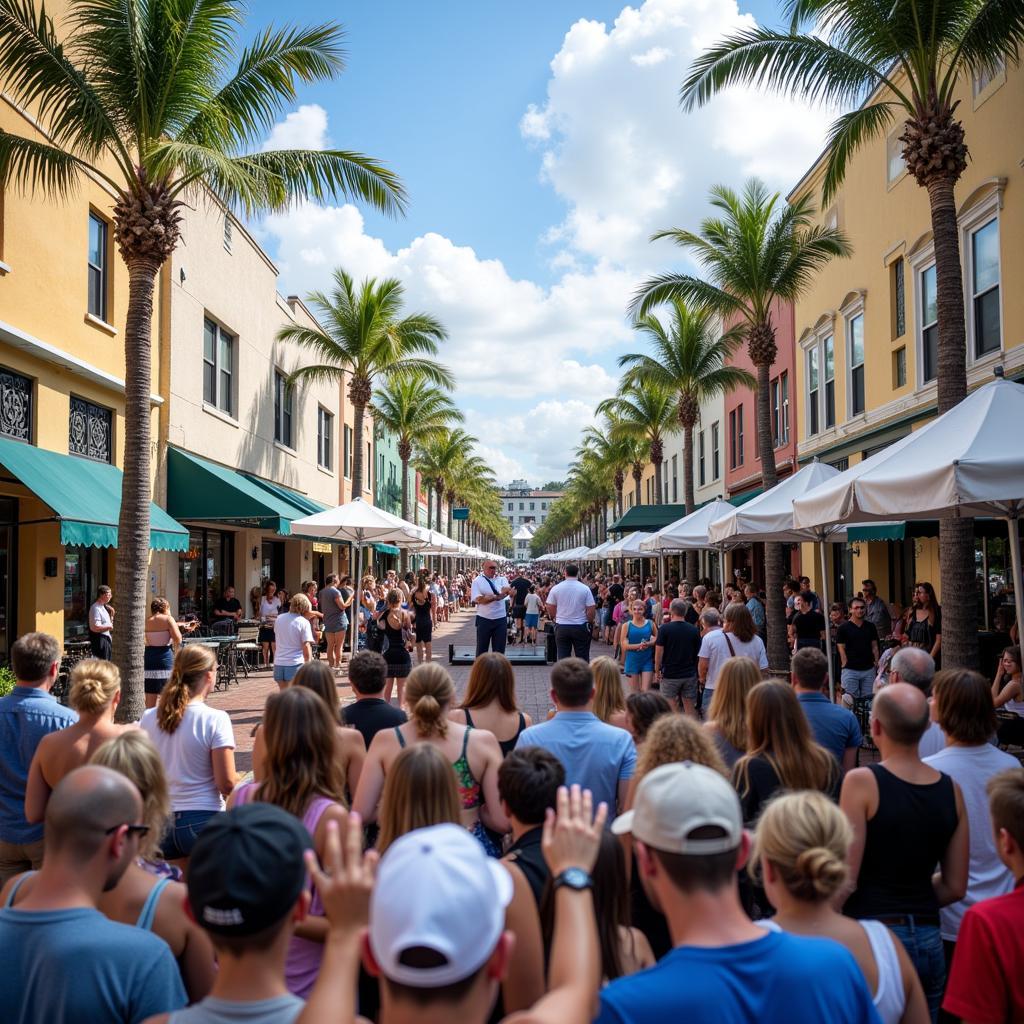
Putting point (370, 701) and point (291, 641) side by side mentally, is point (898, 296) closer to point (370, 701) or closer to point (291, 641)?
point (291, 641)

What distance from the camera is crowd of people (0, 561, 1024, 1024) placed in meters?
1.80

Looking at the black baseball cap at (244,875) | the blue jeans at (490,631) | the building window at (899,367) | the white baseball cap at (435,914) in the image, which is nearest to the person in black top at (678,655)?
the blue jeans at (490,631)

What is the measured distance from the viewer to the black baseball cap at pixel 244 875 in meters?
1.82

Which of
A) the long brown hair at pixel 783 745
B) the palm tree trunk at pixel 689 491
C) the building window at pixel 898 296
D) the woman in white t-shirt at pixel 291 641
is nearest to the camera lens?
the long brown hair at pixel 783 745

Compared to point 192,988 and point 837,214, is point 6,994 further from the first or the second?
point 837,214

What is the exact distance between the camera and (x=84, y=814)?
2348mm

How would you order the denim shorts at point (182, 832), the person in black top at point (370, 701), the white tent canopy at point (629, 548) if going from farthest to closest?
1. the white tent canopy at point (629, 548)
2. the person in black top at point (370, 701)
3. the denim shorts at point (182, 832)

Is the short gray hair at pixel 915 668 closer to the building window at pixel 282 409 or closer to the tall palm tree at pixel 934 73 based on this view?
the tall palm tree at pixel 934 73

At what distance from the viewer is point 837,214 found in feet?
69.0

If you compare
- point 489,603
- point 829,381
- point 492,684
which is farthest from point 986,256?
point 492,684

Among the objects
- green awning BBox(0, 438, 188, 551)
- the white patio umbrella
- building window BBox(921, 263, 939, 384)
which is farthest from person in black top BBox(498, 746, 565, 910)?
building window BBox(921, 263, 939, 384)

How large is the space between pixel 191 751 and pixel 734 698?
3.00 m

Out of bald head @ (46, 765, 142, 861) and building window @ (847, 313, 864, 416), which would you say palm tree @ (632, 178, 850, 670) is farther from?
bald head @ (46, 765, 142, 861)

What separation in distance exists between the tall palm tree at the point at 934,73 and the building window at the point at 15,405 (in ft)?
32.5
